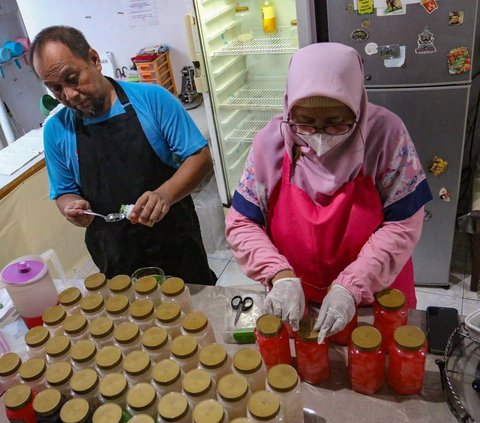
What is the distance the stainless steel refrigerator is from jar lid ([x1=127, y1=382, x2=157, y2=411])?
1902 millimetres

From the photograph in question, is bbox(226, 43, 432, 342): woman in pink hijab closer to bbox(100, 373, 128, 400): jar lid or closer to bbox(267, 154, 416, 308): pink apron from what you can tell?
bbox(267, 154, 416, 308): pink apron

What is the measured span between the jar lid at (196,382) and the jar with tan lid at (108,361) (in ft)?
0.64

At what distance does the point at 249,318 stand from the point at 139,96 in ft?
3.14

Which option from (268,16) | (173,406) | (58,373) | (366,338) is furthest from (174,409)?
(268,16)

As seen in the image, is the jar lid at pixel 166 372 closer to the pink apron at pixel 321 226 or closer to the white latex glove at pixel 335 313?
the white latex glove at pixel 335 313

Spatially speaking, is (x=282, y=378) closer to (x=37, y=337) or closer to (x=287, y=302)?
(x=287, y=302)

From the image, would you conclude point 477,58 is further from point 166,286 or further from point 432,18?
point 166,286

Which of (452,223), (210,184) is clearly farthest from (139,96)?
(452,223)

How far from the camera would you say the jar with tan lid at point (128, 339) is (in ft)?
4.00

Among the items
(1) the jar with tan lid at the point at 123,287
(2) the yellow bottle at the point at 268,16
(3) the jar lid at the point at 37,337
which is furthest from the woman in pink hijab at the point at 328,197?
(2) the yellow bottle at the point at 268,16

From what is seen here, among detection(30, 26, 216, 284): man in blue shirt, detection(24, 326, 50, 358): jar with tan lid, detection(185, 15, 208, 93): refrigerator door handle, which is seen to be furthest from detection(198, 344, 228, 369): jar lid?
detection(185, 15, 208, 93): refrigerator door handle

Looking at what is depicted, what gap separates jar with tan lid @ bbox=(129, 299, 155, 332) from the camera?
50.8 inches

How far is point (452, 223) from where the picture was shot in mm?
2639

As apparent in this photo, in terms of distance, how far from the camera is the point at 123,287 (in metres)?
1.41
